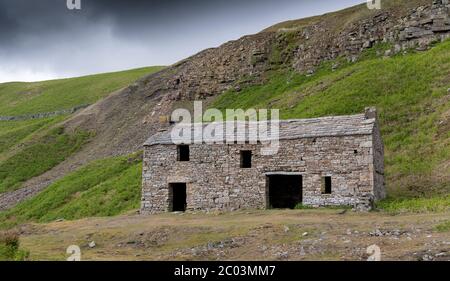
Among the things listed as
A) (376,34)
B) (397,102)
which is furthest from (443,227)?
(376,34)

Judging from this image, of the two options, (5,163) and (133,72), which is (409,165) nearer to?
(5,163)

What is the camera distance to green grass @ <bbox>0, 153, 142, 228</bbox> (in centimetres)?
3700

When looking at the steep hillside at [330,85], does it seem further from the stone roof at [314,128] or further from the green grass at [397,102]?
the stone roof at [314,128]

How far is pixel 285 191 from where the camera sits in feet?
96.4

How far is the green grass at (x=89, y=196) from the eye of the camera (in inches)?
1457

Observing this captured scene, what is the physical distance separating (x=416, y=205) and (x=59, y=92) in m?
87.3

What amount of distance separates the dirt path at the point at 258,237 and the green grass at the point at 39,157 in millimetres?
28946

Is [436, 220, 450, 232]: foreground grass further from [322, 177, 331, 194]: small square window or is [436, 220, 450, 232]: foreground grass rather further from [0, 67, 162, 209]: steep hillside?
[0, 67, 162, 209]: steep hillside

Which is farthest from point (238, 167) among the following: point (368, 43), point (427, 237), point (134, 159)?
point (368, 43)

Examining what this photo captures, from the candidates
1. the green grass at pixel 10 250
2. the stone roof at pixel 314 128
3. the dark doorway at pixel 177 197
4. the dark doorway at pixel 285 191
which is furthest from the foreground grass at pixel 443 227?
the dark doorway at pixel 177 197

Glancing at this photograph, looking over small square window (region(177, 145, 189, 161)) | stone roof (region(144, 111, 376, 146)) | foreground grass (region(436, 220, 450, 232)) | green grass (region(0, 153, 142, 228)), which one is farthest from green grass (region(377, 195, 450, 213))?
green grass (region(0, 153, 142, 228))

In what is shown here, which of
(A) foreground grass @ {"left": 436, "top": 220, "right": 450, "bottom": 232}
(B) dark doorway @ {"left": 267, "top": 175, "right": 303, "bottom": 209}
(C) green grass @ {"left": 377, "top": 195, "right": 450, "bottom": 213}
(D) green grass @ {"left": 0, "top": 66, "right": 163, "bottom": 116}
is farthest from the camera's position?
(D) green grass @ {"left": 0, "top": 66, "right": 163, "bottom": 116}

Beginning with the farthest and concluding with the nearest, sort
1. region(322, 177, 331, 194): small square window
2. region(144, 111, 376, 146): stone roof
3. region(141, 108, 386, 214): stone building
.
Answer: region(322, 177, 331, 194): small square window < region(144, 111, 376, 146): stone roof < region(141, 108, 386, 214): stone building

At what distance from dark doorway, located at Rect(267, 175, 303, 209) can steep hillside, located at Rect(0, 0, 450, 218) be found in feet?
15.2
